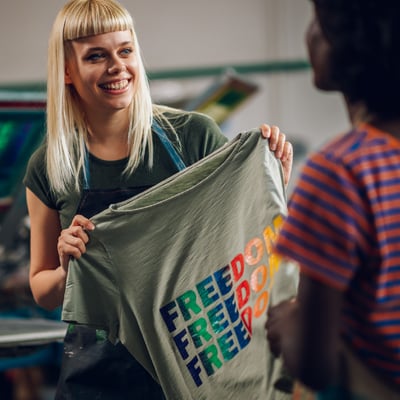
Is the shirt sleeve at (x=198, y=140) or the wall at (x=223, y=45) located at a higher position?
the shirt sleeve at (x=198, y=140)

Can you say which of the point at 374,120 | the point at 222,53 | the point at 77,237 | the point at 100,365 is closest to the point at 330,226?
the point at 374,120

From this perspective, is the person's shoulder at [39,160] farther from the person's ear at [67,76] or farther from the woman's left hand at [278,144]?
the woman's left hand at [278,144]

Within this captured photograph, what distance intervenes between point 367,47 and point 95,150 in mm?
1022

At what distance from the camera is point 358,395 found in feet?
3.74

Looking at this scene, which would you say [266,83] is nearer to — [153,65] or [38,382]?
[153,65]

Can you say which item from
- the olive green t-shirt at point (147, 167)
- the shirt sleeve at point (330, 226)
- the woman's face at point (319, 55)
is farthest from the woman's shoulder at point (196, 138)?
the shirt sleeve at point (330, 226)

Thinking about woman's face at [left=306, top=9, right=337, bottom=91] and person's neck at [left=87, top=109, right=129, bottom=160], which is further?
person's neck at [left=87, top=109, right=129, bottom=160]

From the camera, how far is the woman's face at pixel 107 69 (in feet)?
6.53

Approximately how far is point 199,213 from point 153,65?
22.6 feet

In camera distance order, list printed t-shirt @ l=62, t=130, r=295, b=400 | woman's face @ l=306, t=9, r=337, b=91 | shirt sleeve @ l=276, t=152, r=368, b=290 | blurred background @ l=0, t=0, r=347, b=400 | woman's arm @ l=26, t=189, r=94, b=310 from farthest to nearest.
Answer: blurred background @ l=0, t=0, r=347, b=400 → woman's arm @ l=26, t=189, r=94, b=310 → printed t-shirt @ l=62, t=130, r=295, b=400 → woman's face @ l=306, t=9, r=337, b=91 → shirt sleeve @ l=276, t=152, r=368, b=290

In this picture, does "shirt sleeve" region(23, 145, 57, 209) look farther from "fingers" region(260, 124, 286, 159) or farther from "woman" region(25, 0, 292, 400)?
"fingers" region(260, 124, 286, 159)

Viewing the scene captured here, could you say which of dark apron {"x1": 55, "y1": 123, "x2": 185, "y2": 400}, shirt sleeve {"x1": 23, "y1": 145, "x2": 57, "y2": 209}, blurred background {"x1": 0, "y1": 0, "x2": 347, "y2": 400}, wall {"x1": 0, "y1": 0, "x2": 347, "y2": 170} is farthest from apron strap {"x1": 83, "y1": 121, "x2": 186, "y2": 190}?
wall {"x1": 0, "y1": 0, "x2": 347, "y2": 170}

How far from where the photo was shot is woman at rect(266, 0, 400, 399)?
3.53 ft

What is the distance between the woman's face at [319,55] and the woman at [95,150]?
0.66 m
